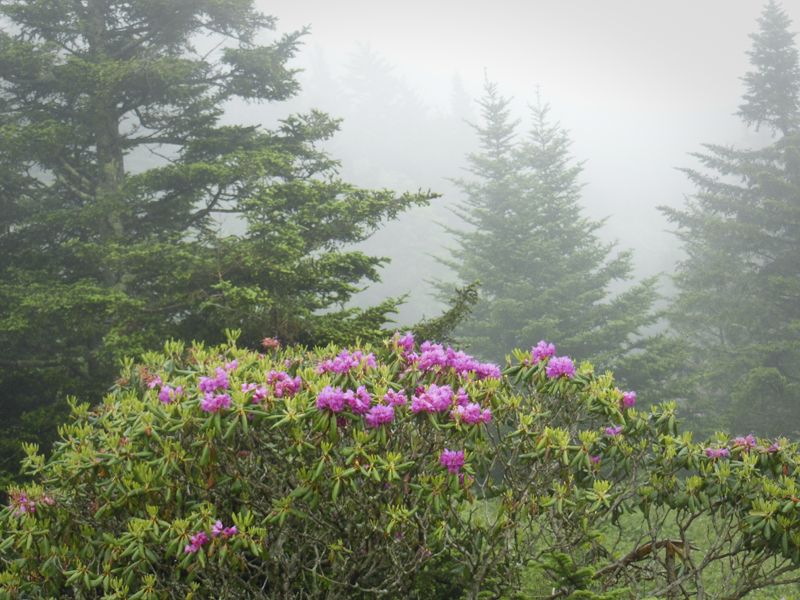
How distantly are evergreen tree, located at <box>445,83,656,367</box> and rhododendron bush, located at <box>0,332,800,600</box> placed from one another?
13207 millimetres

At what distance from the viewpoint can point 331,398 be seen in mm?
2375

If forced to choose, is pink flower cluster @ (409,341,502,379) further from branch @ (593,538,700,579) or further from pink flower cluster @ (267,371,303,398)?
branch @ (593,538,700,579)

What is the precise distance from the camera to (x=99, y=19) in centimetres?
1042

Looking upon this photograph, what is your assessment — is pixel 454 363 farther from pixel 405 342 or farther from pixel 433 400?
pixel 433 400

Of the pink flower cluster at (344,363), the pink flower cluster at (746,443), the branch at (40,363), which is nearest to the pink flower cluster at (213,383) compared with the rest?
the pink flower cluster at (344,363)

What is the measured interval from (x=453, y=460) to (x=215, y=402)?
1316 millimetres

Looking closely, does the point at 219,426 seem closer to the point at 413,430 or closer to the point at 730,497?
the point at 413,430

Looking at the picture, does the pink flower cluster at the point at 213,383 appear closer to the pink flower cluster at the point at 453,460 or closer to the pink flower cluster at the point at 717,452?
the pink flower cluster at the point at 453,460

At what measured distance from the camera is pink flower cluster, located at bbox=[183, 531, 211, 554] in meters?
2.30

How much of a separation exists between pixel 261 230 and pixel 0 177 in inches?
210

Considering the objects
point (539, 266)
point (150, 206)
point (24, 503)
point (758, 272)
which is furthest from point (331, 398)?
point (758, 272)

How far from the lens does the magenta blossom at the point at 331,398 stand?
7.76ft

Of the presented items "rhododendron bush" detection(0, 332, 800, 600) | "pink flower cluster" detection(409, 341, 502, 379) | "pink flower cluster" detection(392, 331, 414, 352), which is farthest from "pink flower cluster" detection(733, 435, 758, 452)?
"pink flower cluster" detection(392, 331, 414, 352)

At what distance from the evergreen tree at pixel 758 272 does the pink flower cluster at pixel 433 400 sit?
14.8 m
